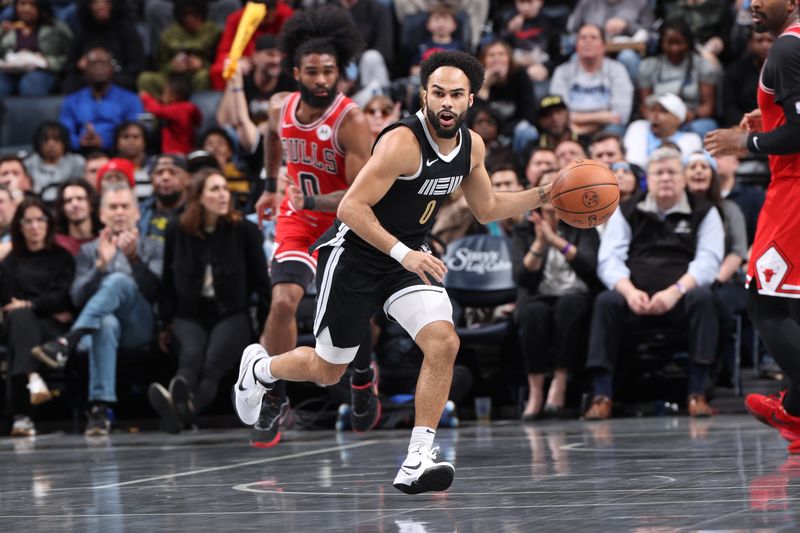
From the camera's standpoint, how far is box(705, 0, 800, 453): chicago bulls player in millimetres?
5598

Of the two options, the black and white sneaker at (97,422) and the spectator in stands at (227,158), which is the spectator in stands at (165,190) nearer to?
the spectator in stands at (227,158)

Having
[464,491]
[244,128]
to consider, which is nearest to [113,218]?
[244,128]

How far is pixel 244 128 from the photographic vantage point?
1076 cm

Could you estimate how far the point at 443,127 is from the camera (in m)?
5.08

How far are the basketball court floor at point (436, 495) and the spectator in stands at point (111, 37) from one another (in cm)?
630

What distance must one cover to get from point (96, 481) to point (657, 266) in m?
4.83

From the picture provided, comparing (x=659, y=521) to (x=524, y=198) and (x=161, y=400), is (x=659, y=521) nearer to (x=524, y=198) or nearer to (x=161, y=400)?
(x=524, y=198)

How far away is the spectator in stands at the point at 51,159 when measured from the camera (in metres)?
11.8

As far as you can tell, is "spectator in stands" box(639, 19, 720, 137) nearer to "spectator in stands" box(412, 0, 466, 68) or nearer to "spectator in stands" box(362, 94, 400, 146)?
"spectator in stands" box(412, 0, 466, 68)

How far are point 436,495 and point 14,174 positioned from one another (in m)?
7.46

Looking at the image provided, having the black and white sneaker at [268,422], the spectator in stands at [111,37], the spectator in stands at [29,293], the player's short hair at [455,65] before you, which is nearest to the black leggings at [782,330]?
the player's short hair at [455,65]

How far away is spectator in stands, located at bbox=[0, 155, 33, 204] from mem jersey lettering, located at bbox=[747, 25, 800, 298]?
711 centimetres

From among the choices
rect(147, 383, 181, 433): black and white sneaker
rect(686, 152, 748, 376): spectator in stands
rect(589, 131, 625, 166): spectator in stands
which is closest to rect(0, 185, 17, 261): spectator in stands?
rect(147, 383, 181, 433): black and white sneaker

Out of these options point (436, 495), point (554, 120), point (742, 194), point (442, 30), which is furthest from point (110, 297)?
point (436, 495)
